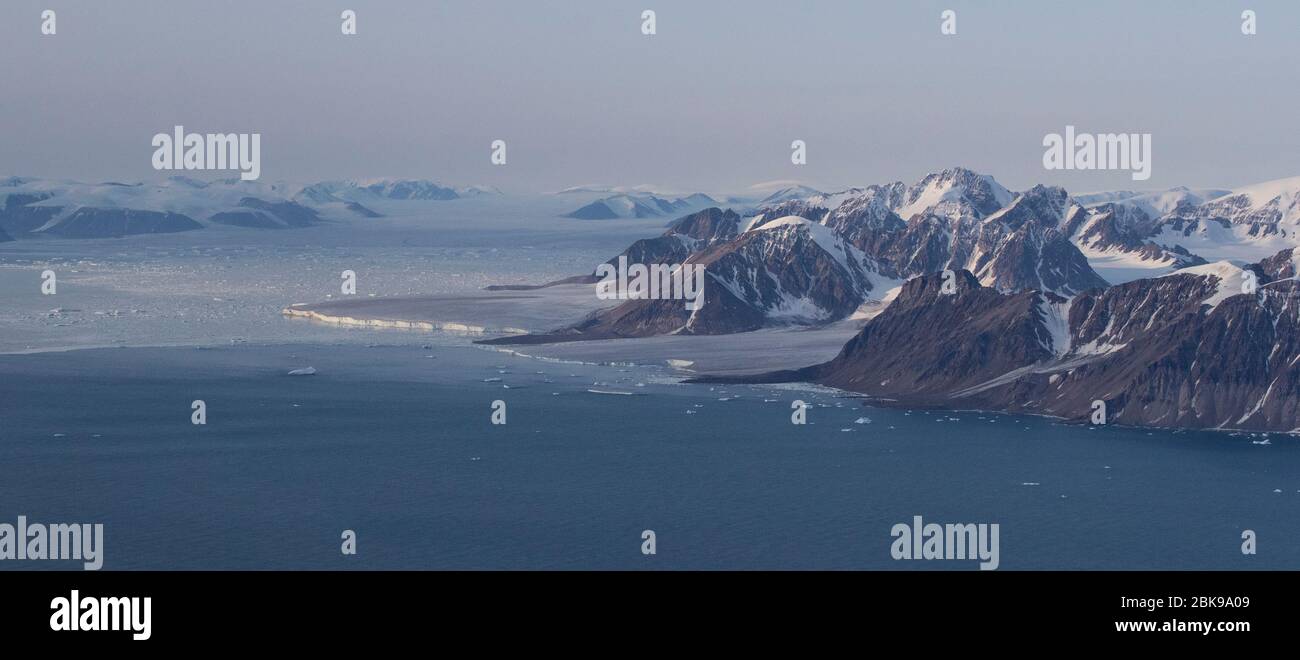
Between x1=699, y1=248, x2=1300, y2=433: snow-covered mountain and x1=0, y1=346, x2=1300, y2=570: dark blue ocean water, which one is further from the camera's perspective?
x1=699, y1=248, x2=1300, y2=433: snow-covered mountain

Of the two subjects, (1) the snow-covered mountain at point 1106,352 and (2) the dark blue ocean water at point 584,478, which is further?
(1) the snow-covered mountain at point 1106,352

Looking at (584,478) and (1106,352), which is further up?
(1106,352)

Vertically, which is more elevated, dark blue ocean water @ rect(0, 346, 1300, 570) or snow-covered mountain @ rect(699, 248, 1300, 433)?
snow-covered mountain @ rect(699, 248, 1300, 433)

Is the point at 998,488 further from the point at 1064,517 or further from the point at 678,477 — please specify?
the point at 678,477

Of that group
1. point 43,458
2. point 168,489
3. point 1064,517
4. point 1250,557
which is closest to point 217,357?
point 43,458

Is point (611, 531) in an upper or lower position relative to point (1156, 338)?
lower

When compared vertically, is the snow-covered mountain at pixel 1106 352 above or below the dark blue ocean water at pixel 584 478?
above

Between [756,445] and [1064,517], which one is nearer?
[1064,517]

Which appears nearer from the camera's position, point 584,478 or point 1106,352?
point 584,478
